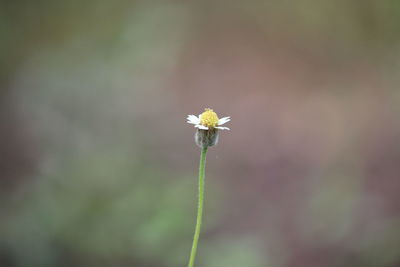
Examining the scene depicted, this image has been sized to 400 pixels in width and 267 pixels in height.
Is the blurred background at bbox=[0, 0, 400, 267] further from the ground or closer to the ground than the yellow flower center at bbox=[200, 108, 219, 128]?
further from the ground

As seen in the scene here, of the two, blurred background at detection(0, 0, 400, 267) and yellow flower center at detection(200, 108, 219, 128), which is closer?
yellow flower center at detection(200, 108, 219, 128)

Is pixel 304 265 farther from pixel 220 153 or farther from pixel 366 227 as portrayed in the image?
pixel 220 153

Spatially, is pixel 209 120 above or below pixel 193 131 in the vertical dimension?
below

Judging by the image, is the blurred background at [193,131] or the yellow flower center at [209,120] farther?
the blurred background at [193,131]

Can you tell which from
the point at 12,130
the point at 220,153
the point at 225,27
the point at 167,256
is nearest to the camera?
the point at 167,256

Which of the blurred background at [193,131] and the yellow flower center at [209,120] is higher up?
the blurred background at [193,131]

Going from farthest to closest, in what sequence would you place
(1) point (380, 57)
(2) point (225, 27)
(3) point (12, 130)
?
(2) point (225, 27) < (1) point (380, 57) < (3) point (12, 130)

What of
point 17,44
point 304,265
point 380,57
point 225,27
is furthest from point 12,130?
point 380,57

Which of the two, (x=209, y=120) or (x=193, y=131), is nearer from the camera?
(x=209, y=120)
